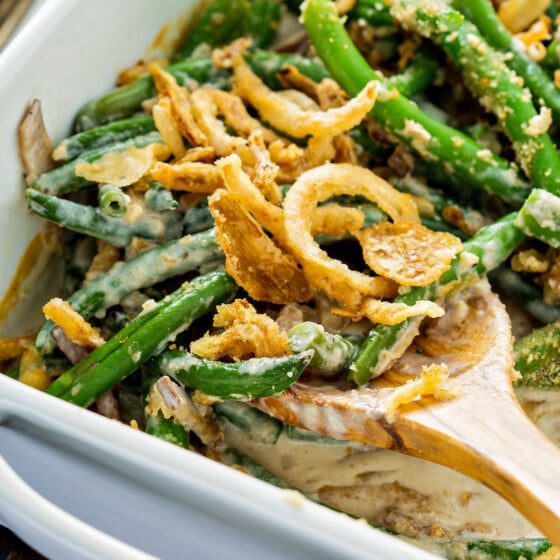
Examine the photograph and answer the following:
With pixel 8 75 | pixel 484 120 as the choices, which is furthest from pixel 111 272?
pixel 484 120

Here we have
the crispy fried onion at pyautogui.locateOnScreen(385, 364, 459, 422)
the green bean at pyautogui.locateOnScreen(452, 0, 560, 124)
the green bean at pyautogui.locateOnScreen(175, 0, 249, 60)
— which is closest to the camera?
the crispy fried onion at pyautogui.locateOnScreen(385, 364, 459, 422)

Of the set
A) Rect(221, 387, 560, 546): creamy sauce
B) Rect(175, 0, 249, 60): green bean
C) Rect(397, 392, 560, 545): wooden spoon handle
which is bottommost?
Rect(221, 387, 560, 546): creamy sauce

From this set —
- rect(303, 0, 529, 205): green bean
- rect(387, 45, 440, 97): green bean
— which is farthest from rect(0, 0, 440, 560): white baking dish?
rect(387, 45, 440, 97): green bean

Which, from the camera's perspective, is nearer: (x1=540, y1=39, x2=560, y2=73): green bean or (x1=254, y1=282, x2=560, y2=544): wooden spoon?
(x1=254, y1=282, x2=560, y2=544): wooden spoon

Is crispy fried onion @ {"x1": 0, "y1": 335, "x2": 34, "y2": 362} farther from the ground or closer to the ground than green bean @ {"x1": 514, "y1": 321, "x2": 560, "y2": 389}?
farther from the ground

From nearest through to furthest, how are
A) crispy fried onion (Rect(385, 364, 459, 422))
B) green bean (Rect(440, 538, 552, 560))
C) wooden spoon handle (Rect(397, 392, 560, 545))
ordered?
wooden spoon handle (Rect(397, 392, 560, 545)), crispy fried onion (Rect(385, 364, 459, 422)), green bean (Rect(440, 538, 552, 560))

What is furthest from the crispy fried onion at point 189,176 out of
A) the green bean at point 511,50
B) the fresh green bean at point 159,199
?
the green bean at point 511,50

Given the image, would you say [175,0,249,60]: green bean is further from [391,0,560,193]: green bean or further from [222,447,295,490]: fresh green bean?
[222,447,295,490]: fresh green bean

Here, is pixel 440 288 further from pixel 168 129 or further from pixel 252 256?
pixel 168 129
